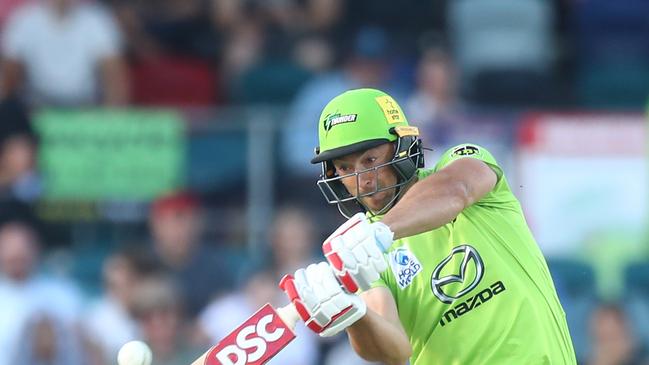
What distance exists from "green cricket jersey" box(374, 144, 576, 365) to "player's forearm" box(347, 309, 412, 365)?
0.26m

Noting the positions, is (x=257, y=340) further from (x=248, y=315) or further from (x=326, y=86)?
(x=326, y=86)

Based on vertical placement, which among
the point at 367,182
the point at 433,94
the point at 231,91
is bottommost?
the point at 367,182

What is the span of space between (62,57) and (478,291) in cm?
692

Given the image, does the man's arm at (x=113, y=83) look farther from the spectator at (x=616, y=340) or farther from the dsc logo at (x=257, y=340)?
the dsc logo at (x=257, y=340)

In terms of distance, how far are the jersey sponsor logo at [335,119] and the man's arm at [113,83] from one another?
625 centimetres

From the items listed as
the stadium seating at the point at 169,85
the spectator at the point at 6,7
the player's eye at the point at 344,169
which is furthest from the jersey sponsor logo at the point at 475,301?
the spectator at the point at 6,7

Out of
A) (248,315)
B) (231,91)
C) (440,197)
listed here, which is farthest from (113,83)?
(440,197)

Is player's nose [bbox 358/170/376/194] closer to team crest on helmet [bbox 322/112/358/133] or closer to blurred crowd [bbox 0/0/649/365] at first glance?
team crest on helmet [bbox 322/112/358/133]

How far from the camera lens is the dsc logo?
5352 mm

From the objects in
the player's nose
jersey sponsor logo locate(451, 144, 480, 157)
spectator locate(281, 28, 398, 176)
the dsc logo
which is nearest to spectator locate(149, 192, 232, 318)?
spectator locate(281, 28, 398, 176)

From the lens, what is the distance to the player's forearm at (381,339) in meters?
5.52

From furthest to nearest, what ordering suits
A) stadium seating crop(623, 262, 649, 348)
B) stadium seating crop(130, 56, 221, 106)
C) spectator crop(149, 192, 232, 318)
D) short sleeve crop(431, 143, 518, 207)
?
stadium seating crop(130, 56, 221, 106) < stadium seating crop(623, 262, 649, 348) < spectator crop(149, 192, 232, 318) < short sleeve crop(431, 143, 518, 207)

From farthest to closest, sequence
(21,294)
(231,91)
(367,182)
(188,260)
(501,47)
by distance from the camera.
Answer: (501,47) < (231,91) < (188,260) < (21,294) < (367,182)

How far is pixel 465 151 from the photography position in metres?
5.95
